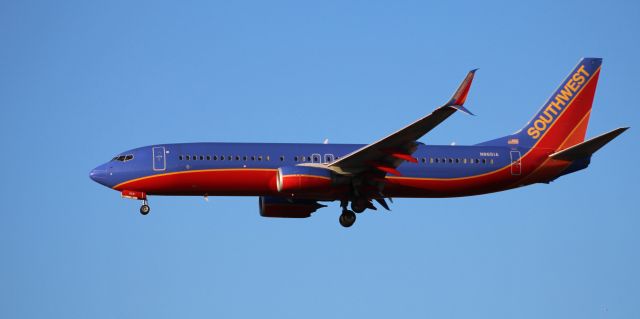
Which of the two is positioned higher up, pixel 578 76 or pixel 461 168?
pixel 578 76

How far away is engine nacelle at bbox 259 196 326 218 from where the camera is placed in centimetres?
6819

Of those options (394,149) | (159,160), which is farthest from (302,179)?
(159,160)

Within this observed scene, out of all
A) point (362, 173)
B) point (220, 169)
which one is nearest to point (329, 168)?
point (362, 173)

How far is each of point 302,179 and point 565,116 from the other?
16.9 meters

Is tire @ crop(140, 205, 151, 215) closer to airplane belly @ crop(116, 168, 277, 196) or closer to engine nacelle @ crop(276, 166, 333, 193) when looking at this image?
airplane belly @ crop(116, 168, 277, 196)

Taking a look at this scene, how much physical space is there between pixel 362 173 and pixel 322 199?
2959 mm

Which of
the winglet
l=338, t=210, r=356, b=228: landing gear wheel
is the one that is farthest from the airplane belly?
the winglet

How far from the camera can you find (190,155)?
2534 inches

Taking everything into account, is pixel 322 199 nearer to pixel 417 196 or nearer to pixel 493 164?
pixel 417 196

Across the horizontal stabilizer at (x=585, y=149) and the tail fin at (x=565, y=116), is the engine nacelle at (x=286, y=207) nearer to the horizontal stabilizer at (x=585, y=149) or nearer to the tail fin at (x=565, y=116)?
the tail fin at (x=565, y=116)

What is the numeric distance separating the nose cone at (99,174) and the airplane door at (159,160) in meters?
2.76

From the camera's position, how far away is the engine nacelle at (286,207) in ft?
224

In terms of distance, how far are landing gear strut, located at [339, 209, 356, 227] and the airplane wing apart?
375 cm

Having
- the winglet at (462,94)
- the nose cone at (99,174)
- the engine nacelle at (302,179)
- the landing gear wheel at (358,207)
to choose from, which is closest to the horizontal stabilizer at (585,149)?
the winglet at (462,94)
